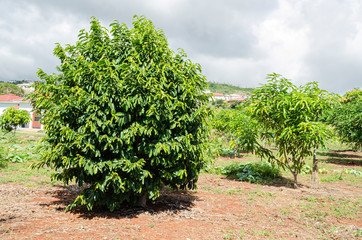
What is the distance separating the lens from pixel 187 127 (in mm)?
5211

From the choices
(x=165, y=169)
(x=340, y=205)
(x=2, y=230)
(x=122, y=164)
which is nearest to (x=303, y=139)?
(x=340, y=205)

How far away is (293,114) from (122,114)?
5608 mm

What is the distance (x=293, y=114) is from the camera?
7730mm

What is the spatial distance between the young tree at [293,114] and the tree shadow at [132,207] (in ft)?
11.8

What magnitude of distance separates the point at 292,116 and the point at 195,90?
4160 mm

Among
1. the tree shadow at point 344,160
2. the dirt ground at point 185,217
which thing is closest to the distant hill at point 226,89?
the tree shadow at point 344,160

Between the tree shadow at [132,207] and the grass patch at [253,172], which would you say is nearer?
the tree shadow at [132,207]

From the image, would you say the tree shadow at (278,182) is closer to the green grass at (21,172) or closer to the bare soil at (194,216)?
the bare soil at (194,216)

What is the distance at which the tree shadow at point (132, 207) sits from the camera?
16.9 ft

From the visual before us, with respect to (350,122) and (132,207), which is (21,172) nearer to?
(132,207)

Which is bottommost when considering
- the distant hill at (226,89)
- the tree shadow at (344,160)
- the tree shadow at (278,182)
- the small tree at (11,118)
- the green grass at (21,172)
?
the tree shadow at (278,182)

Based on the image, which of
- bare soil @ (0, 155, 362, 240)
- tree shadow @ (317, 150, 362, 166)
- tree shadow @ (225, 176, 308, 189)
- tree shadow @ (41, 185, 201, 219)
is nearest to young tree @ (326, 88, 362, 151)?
tree shadow @ (317, 150, 362, 166)

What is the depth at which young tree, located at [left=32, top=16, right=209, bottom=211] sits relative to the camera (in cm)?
449

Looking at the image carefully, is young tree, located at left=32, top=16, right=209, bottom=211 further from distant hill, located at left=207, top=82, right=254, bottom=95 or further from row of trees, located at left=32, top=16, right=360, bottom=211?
distant hill, located at left=207, top=82, right=254, bottom=95
